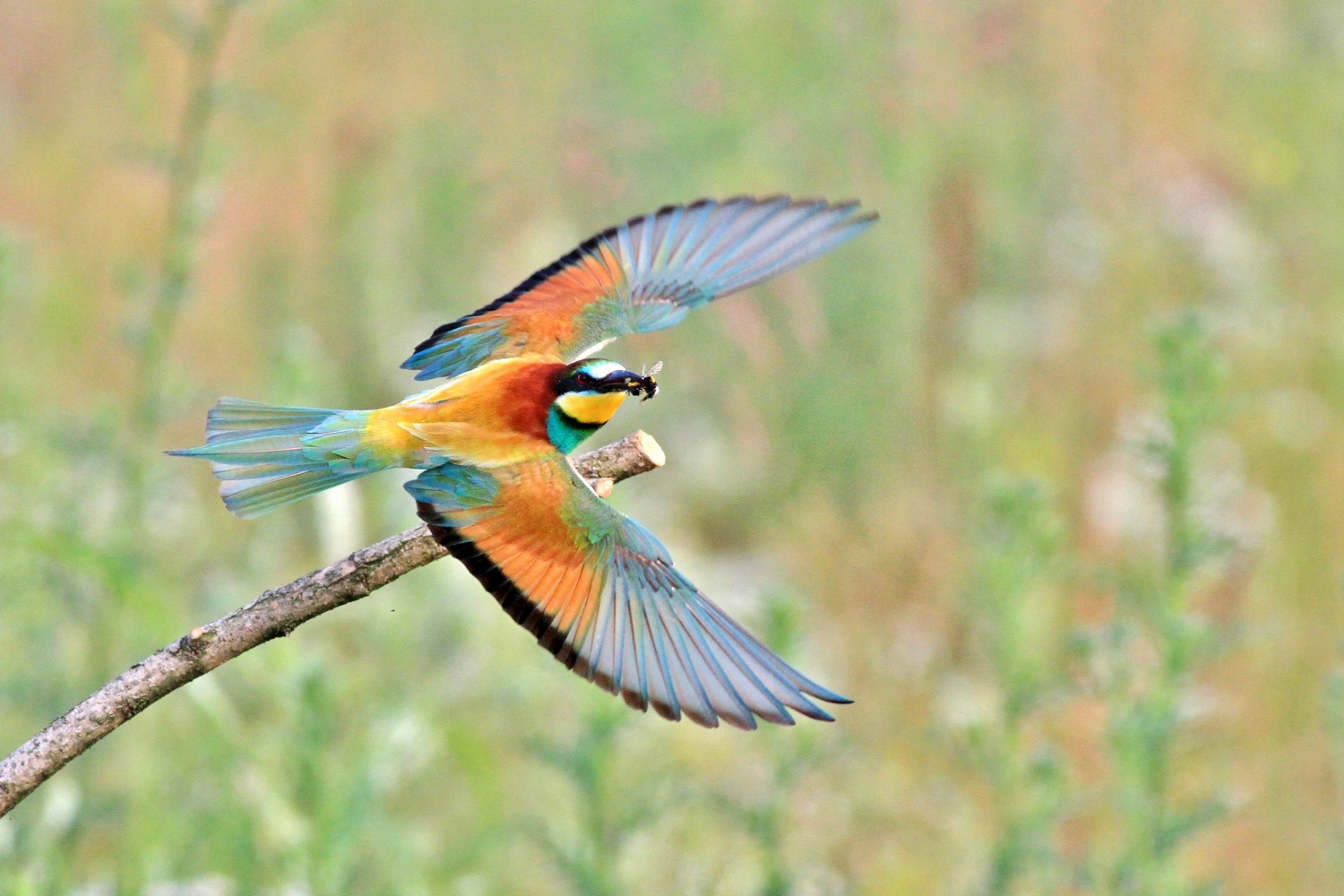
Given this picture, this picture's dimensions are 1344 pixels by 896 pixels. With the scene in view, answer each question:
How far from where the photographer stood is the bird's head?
5.13 ft

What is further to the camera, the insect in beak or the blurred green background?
the blurred green background

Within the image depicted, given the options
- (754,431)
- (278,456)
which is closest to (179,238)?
(278,456)

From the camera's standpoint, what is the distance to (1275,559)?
414cm

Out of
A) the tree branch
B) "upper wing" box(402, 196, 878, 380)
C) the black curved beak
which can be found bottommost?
the tree branch

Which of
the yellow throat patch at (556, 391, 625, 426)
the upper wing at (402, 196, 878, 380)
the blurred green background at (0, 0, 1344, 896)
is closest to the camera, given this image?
the yellow throat patch at (556, 391, 625, 426)

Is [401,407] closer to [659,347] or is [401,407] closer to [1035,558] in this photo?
[1035,558]

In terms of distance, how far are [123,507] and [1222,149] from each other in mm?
4098

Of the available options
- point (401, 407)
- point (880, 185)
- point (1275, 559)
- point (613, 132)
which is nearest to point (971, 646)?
point (1275, 559)

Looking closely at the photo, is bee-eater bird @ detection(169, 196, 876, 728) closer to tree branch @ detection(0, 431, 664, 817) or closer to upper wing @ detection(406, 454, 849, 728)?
upper wing @ detection(406, 454, 849, 728)

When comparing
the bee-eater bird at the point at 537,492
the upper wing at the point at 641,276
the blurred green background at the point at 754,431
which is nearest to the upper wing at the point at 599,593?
the bee-eater bird at the point at 537,492

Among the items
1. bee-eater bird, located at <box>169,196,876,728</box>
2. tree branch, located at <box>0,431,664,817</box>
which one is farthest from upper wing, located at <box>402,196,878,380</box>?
tree branch, located at <box>0,431,664,817</box>

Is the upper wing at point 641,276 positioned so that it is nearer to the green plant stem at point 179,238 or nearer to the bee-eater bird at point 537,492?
the bee-eater bird at point 537,492

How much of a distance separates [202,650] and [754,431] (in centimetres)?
357

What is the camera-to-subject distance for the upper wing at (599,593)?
1425 mm
